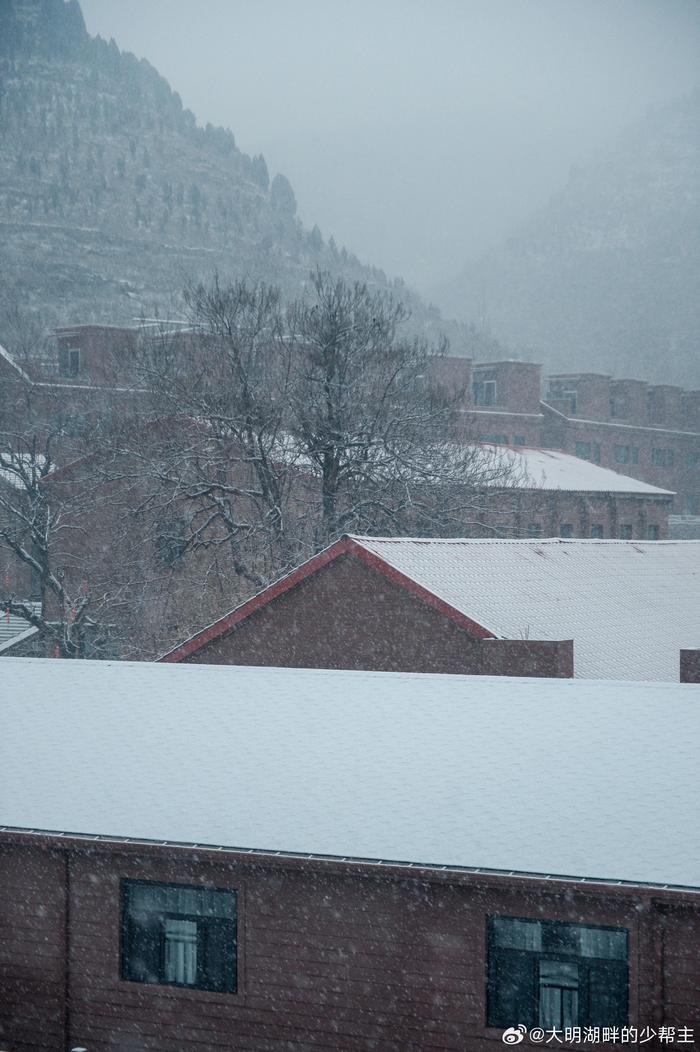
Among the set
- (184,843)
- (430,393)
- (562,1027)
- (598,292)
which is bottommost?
(562,1027)

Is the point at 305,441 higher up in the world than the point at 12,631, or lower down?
higher up

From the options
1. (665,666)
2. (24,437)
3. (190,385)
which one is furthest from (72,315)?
(665,666)

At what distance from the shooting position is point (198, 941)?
44.1 ft

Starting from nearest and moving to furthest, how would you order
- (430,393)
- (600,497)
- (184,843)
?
(184,843) < (430,393) < (600,497)

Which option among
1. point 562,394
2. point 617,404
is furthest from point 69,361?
point 617,404

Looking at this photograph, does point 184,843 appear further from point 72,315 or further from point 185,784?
point 72,315

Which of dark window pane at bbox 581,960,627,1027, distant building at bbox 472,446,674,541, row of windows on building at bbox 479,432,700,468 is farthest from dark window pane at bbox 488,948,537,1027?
row of windows on building at bbox 479,432,700,468

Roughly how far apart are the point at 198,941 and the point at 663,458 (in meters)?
82.8

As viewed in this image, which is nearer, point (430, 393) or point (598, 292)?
point (430, 393)

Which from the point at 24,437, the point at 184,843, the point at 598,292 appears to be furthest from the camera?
the point at 598,292

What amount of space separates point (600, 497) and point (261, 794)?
140 feet

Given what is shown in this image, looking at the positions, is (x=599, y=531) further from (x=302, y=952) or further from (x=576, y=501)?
(x=302, y=952)

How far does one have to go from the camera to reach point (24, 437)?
156 ft

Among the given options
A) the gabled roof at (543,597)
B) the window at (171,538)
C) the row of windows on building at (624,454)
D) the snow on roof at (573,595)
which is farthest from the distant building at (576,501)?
the gabled roof at (543,597)
